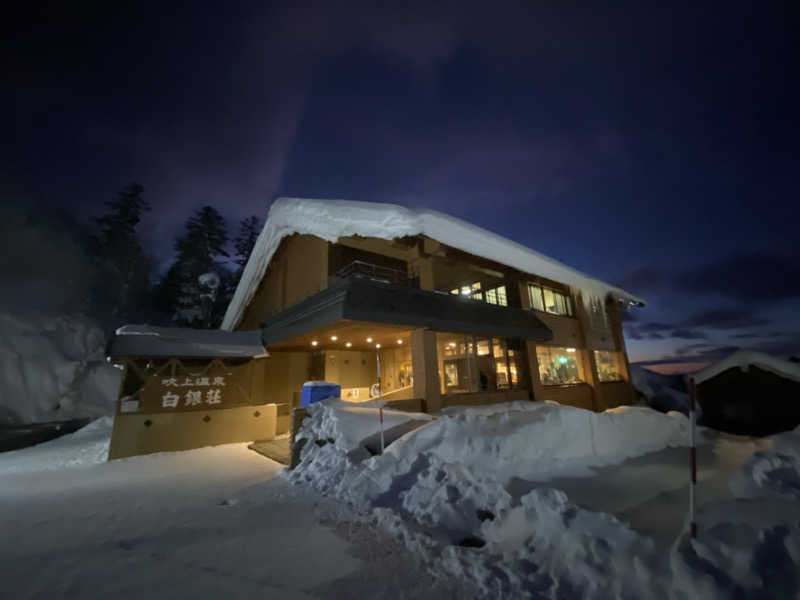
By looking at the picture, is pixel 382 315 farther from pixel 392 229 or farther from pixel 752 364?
pixel 752 364

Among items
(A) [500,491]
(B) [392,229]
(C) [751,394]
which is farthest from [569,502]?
(C) [751,394]

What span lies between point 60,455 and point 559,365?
777 inches

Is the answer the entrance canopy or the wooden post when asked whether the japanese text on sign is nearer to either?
the entrance canopy

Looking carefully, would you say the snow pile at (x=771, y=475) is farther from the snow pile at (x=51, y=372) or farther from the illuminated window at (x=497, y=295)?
the snow pile at (x=51, y=372)

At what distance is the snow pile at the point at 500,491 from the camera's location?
8.23 feet

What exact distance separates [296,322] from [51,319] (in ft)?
94.5

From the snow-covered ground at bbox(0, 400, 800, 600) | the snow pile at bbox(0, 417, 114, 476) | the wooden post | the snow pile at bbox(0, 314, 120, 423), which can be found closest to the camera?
the snow-covered ground at bbox(0, 400, 800, 600)

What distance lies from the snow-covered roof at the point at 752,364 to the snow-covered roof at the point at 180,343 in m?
15.6

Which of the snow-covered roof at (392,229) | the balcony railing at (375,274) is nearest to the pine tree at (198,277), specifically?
the snow-covered roof at (392,229)

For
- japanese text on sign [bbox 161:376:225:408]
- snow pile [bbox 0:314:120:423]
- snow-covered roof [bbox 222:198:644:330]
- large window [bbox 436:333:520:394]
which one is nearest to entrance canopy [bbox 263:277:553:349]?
large window [bbox 436:333:520:394]

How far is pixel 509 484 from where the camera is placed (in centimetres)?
483

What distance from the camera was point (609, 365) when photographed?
17.7 metres

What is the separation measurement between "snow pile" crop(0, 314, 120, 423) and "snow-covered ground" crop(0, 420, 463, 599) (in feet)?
69.9

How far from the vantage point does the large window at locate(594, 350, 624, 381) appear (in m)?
17.1
